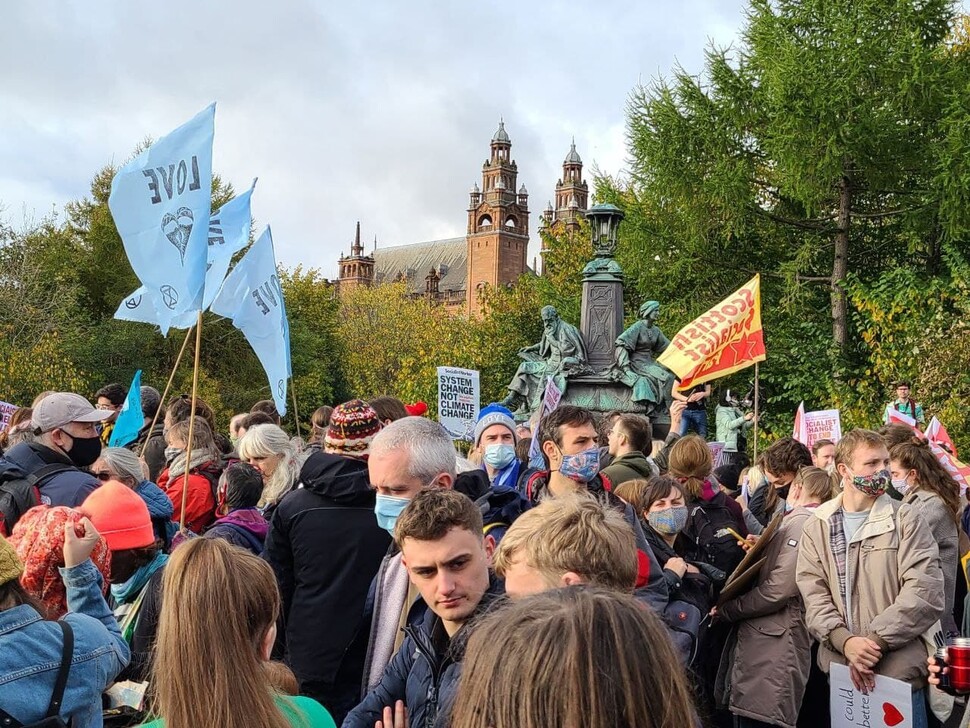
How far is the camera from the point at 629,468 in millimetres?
5902

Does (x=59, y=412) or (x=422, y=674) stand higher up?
(x=59, y=412)

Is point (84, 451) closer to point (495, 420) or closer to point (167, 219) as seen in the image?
point (167, 219)

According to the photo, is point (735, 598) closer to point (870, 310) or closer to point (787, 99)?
point (870, 310)

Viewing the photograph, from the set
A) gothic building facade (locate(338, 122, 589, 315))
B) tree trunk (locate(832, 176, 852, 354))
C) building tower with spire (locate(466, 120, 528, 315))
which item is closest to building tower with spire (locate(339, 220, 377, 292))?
gothic building facade (locate(338, 122, 589, 315))

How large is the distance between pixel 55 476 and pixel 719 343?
8638 mm

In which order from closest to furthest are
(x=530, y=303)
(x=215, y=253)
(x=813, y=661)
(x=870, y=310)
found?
(x=813, y=661) → (x=215, y=253) → (x=870, y=310) → (x=530, y=303)

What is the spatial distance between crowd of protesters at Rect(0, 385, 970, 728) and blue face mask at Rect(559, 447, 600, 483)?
10mm

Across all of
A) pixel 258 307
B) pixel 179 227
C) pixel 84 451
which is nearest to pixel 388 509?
Answer: pixel 84 451

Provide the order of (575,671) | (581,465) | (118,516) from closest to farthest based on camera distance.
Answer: (575,671) < (118,516) < (581,465)

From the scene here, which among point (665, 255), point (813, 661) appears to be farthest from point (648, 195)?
point (813, 661)

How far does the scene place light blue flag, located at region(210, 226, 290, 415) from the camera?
7887 mm

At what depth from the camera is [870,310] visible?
22.2 m

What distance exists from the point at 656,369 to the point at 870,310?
8989mm

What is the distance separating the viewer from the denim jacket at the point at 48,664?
2543mm
